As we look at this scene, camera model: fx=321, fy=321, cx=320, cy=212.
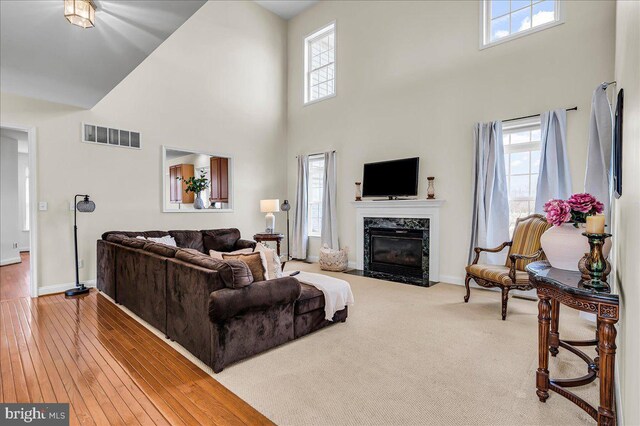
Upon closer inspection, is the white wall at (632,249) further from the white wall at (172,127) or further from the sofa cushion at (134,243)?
the white wall at (172,127)

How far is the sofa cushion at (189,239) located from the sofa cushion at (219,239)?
9cm

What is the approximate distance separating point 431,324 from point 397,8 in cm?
525

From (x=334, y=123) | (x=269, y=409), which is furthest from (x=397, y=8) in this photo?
(x=269, y=409)

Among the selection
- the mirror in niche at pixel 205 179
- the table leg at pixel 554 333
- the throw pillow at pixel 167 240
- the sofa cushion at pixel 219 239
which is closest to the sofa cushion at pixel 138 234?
the throw pillow at pixel 167 240

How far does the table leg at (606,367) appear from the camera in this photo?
5.02ft

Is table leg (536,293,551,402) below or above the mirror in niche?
below

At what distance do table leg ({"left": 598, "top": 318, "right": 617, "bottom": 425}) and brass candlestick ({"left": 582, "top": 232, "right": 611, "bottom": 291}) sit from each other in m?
0.17

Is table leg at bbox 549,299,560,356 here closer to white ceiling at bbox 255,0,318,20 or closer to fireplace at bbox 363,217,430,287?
fireplace at bbox 363,217,430,287

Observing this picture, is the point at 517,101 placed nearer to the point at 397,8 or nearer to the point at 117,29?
the point at 397,8

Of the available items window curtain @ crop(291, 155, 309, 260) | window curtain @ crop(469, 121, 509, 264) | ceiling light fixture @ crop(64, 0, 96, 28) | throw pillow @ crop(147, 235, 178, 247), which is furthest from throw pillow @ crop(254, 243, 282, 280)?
window curtain @ crop(291, 155, 309, 260)

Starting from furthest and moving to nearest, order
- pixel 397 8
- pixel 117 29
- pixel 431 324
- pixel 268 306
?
pixel 397 8
pixel 431 324
pixel 268 306
pixel 117 29

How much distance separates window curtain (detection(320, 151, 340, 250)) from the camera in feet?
21.4

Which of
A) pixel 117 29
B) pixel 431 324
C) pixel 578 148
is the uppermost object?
pixel 117 29

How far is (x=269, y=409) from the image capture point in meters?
1.90
